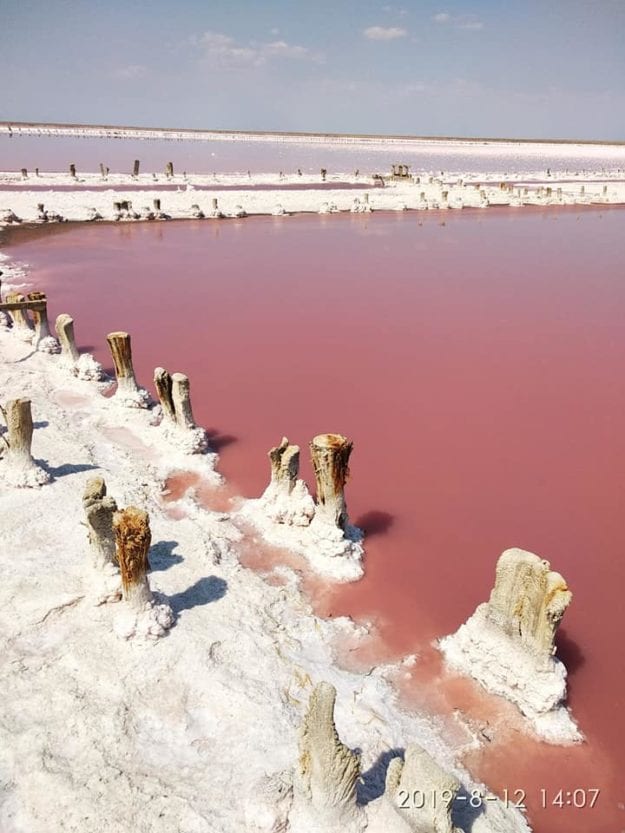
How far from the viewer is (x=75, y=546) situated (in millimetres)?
7613

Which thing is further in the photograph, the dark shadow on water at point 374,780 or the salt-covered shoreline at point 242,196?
the salt-covered shoreline at point 242,196

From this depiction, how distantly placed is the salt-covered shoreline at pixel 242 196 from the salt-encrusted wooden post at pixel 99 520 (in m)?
28.9

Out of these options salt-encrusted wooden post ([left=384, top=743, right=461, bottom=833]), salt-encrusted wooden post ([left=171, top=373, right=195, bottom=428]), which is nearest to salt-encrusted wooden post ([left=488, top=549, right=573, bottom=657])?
salt-encrusted wooden post ([left=384, top=743, right=461, bottom=833])

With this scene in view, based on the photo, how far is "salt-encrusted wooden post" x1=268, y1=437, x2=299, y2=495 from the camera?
26.4ft

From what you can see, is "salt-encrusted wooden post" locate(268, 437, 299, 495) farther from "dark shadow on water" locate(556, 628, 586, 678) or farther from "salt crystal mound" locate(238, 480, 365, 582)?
"dark shadow on water" locate(556, 628, 586, 678)

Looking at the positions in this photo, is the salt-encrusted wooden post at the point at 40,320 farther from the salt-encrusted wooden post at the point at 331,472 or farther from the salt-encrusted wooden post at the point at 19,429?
the salt-encrusted wooden post at the point at 331,472

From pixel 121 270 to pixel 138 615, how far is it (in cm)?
1811

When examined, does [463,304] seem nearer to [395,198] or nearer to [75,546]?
[75,546]

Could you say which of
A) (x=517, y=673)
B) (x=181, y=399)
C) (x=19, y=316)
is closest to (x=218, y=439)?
(x=181, y=399)

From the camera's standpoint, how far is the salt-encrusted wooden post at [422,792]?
4.39 meters

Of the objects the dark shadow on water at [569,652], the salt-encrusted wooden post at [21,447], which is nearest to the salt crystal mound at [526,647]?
the dark shadow on water at [569,652]

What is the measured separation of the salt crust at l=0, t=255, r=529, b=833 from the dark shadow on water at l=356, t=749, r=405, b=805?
20 millimetres

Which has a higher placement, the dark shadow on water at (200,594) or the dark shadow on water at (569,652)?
the dark shadow on water at (200,594)

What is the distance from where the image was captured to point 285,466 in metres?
8.10
